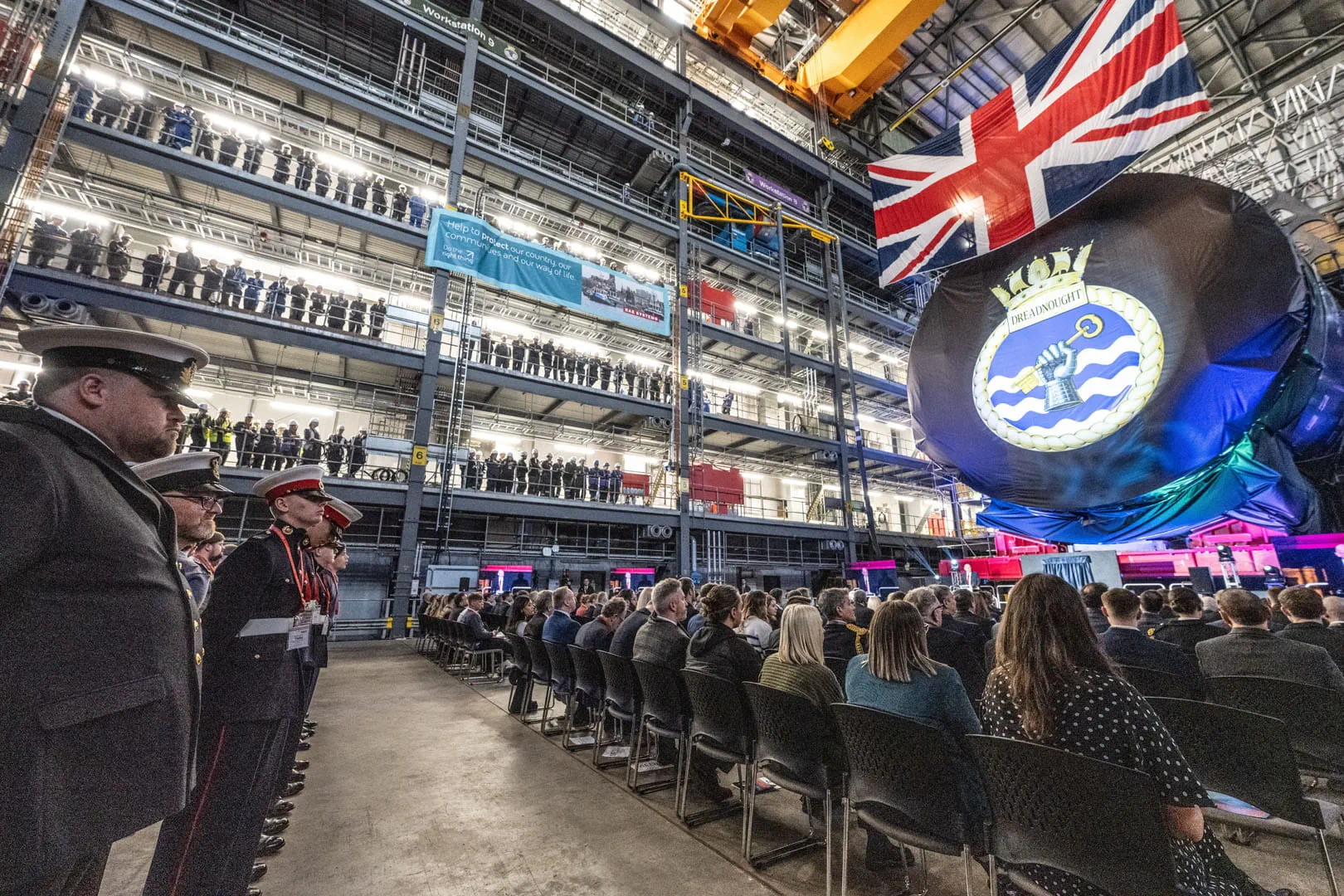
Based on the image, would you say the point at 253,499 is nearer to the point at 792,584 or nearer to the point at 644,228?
the point at 644,228

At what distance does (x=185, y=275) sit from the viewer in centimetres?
984

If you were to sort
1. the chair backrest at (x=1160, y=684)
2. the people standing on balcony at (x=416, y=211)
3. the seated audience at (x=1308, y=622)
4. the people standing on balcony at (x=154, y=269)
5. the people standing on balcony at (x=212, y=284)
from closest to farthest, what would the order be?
the chair backrest at (x=1160, y=684) → the seated audience at (x=1308, y=622) → the people standing on balcony at (x=154, y=269) → the people standing on balcony at (x=212, y=284) → the people standing on balcony at (x=416, y=211)

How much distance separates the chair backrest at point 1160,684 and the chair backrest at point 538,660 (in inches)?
169

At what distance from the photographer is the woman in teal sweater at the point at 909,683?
205cm

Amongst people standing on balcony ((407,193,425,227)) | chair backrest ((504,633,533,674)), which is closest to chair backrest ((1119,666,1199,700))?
chair backrest ((504,633,533,674))

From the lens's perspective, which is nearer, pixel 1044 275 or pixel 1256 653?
pixel 1256 653

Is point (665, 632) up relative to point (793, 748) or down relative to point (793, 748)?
up

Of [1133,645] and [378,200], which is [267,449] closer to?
[378,200]

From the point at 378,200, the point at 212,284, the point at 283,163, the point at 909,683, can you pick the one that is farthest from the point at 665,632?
the point at 283,163

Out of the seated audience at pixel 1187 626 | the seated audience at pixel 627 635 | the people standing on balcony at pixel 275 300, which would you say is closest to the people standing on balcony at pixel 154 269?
the people standing on balcony at pixel 275 300

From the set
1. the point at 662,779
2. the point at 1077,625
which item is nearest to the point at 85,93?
the point at 662,779

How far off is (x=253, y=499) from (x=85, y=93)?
8.19 metres

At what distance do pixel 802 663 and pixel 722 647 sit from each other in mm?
550

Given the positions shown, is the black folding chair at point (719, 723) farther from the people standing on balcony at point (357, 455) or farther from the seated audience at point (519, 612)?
the people standing on balcony at point (357, 455)
